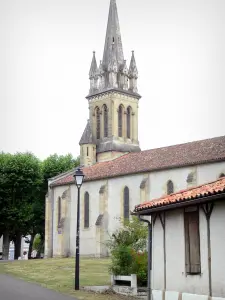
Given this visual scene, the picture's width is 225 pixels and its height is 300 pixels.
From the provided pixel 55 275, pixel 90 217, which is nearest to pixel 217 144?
pixel 90 217

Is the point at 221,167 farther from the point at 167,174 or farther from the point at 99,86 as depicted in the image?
the point at 99,86

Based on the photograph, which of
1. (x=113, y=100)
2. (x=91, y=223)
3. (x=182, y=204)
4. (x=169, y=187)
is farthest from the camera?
(x=113, y=100)

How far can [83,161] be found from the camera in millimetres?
62844

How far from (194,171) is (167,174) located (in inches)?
121

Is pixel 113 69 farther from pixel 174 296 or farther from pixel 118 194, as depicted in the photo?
pixel 174 296

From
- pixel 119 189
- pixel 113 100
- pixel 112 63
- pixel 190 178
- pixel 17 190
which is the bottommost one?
pixel 119 189

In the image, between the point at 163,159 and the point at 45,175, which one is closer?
the point at 163,159

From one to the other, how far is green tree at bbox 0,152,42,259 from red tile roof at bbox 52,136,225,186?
4906 millimetres

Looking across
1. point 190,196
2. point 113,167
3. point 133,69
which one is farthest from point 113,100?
point 190,196

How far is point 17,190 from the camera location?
196 feet

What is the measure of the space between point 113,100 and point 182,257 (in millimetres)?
48991

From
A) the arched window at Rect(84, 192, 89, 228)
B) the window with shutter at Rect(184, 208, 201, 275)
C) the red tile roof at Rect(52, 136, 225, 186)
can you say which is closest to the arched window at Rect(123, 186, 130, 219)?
the red tile roof at Rect(52, 136, 225, 186)

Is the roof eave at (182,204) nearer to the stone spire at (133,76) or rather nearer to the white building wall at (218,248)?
the white building wall at (218,248)

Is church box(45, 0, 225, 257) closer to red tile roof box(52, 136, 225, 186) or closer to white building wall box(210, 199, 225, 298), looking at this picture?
red tile roof box(52, 136, 225, 186)
